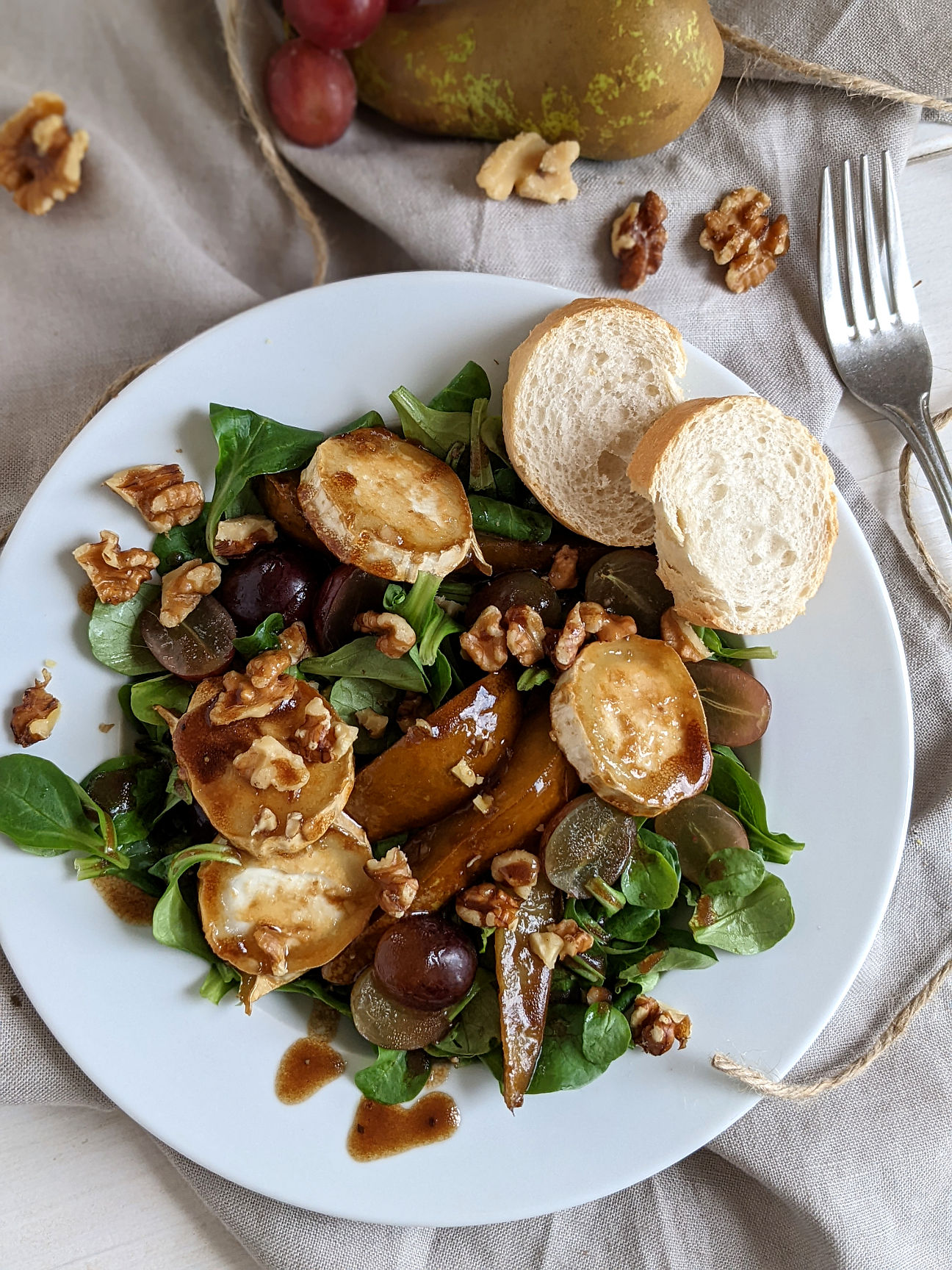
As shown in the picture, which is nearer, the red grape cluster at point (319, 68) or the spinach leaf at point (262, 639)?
the spinach leaf at point (262, 639)

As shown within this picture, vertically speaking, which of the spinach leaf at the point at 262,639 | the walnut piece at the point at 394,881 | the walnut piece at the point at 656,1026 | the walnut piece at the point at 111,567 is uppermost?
the walnut piece at the point at 111,567

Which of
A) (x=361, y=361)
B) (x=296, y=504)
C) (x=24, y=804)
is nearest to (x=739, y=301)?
(x=361, y=361)

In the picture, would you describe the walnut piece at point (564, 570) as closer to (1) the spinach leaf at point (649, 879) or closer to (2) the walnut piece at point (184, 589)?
(1) the spinach leaf at point (649, 879)

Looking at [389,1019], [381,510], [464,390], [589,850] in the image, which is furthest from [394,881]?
[464,390]

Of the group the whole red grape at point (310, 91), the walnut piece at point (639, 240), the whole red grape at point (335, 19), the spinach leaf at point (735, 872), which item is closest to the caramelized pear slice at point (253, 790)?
the spinach leaf at point (735, 872)

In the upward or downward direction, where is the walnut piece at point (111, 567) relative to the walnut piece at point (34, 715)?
upward

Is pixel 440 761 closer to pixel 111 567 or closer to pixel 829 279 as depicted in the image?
pixel 111 567

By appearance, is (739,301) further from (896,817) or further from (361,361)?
(896,817)
